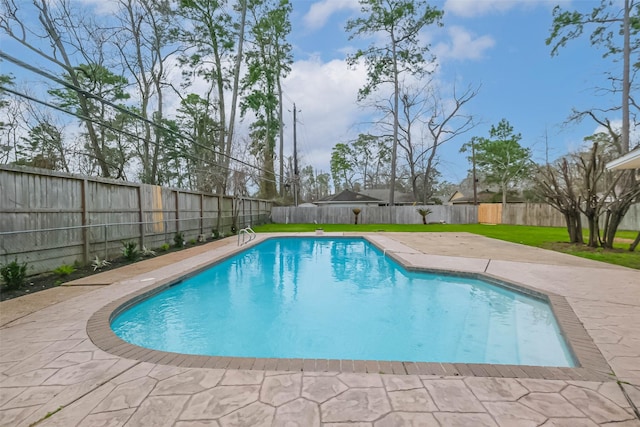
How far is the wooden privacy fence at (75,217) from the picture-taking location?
4742mm

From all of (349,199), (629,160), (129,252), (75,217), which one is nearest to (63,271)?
(75,217)

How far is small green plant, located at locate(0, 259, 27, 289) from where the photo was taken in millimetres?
4289

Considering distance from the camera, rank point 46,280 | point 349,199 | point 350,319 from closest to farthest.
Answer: point 350,319 → point 46,280 → point 349,199

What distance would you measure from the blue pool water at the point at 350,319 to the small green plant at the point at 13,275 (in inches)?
75.6

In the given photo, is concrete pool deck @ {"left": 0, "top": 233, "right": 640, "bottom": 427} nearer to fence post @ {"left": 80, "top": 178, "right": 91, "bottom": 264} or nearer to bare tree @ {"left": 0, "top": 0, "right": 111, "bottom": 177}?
fence post @ {"left": 80, "top": 178, "right": 91, "bottom": 264}

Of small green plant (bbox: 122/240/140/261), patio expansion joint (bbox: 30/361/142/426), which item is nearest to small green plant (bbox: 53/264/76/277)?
small green plant (bbox: 122/240/140/261)

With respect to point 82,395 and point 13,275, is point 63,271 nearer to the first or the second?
point 13,275

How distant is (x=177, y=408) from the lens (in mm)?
1761

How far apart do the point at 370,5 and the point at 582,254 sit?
1930 centimetres

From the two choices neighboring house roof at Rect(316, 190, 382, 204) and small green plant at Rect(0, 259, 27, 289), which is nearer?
small green plant at Rect(0, 259, 27, 289)

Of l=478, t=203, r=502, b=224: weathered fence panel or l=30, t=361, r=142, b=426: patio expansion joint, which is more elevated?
l=478, t=203, r=502, b=224: weathered fence panel

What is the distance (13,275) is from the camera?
14.2 feet

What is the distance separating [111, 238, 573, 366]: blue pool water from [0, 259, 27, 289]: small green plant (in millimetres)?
1920

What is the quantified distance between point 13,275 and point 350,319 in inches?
192
